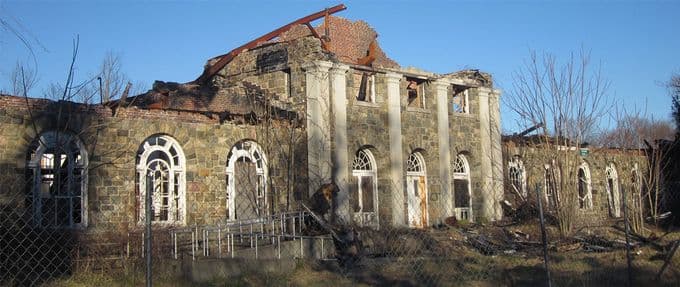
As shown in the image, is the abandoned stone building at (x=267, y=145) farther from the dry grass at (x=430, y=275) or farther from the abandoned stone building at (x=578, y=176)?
the dry grass at (x=430, y=275)

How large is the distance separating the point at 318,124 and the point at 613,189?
1719cm

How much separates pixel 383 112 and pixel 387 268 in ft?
37.5

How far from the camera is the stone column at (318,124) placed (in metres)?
23.0

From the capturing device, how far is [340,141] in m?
23.5

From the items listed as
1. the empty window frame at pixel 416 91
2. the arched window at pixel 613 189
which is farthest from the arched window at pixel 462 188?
the arched window at pixel 613 189

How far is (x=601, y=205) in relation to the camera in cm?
3291

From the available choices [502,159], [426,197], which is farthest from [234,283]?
[502,159]

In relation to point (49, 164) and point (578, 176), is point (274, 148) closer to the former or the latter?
point (49, 164)

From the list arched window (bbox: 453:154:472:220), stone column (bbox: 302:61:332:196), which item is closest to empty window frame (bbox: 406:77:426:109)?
arched window (bbox: 453:154:472:220)

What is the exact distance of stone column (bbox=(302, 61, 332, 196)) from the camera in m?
23.0

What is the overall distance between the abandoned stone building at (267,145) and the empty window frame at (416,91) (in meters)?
0.06

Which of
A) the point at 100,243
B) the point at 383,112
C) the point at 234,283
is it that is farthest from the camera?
the point at 383,112

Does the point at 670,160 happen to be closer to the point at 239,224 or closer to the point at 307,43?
the point at 307,43

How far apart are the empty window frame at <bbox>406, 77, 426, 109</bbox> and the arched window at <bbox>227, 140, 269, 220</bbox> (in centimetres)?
663
